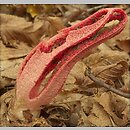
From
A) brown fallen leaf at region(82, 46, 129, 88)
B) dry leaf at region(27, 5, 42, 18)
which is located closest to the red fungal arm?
brown fallen leaf at region(82, 46, 129, 88)

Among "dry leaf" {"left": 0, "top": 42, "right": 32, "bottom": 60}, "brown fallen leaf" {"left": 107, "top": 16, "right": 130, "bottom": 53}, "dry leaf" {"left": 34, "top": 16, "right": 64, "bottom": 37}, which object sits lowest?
"dry leaf" {"left": 0, "top": 42, "right": 32, "bottom": 60}

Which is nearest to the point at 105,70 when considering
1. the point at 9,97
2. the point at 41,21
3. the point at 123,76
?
the point at 123,76

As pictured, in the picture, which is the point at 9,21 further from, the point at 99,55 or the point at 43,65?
the point at 43,65

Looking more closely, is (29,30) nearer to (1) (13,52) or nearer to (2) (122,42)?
(1) (13,52)

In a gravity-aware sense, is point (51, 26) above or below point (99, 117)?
above

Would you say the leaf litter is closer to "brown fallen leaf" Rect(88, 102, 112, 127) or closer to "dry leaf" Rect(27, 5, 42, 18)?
"brown fallen leaf" Rect(88, 102, 112, 127)

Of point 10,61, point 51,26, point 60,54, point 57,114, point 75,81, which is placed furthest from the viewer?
point 51,26

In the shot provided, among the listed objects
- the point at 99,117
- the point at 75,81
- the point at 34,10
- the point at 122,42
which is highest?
the point at 34,10

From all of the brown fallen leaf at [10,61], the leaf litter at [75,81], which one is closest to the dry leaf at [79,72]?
the leaf litter at [75,81]

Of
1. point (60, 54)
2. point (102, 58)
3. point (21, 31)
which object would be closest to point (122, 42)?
point (102, 58)
